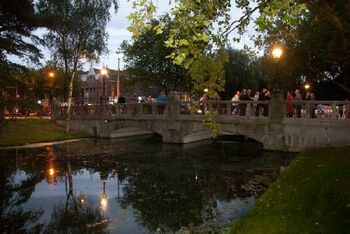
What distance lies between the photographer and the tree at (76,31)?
110ft

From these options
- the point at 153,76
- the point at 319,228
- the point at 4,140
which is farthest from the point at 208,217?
the point at 153,76

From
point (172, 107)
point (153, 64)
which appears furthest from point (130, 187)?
point (153, 64)

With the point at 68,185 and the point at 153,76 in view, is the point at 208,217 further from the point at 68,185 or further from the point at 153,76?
the point at 153,76

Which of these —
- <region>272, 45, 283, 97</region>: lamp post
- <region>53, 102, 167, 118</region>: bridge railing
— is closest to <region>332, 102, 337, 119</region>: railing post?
<region>272, 45, 283, 97</region>: lamp post

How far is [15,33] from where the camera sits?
2716 centimetres

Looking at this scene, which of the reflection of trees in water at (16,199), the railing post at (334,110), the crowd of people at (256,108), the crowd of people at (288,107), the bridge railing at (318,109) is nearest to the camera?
the reflection of trees in water at (16,199)

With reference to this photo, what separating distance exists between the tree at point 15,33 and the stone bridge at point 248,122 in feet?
31.3

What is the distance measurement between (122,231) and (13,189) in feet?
23.9

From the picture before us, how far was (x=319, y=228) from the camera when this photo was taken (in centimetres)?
895

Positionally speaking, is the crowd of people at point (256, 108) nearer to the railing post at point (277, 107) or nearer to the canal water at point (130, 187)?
the railing post at point (277, 107)

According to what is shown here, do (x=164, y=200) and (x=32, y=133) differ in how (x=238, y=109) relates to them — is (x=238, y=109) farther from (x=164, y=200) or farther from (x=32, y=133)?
(x=32, y=133)

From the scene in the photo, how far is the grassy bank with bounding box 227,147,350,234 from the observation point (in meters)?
9.30

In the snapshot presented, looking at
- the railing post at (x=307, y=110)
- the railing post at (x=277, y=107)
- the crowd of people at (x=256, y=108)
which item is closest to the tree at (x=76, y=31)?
the crowd of people at (x=256, y=108)

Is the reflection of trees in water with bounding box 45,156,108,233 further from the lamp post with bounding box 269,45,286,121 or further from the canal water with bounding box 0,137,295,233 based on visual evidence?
the lamp post with bounding box 269,45,286,121
